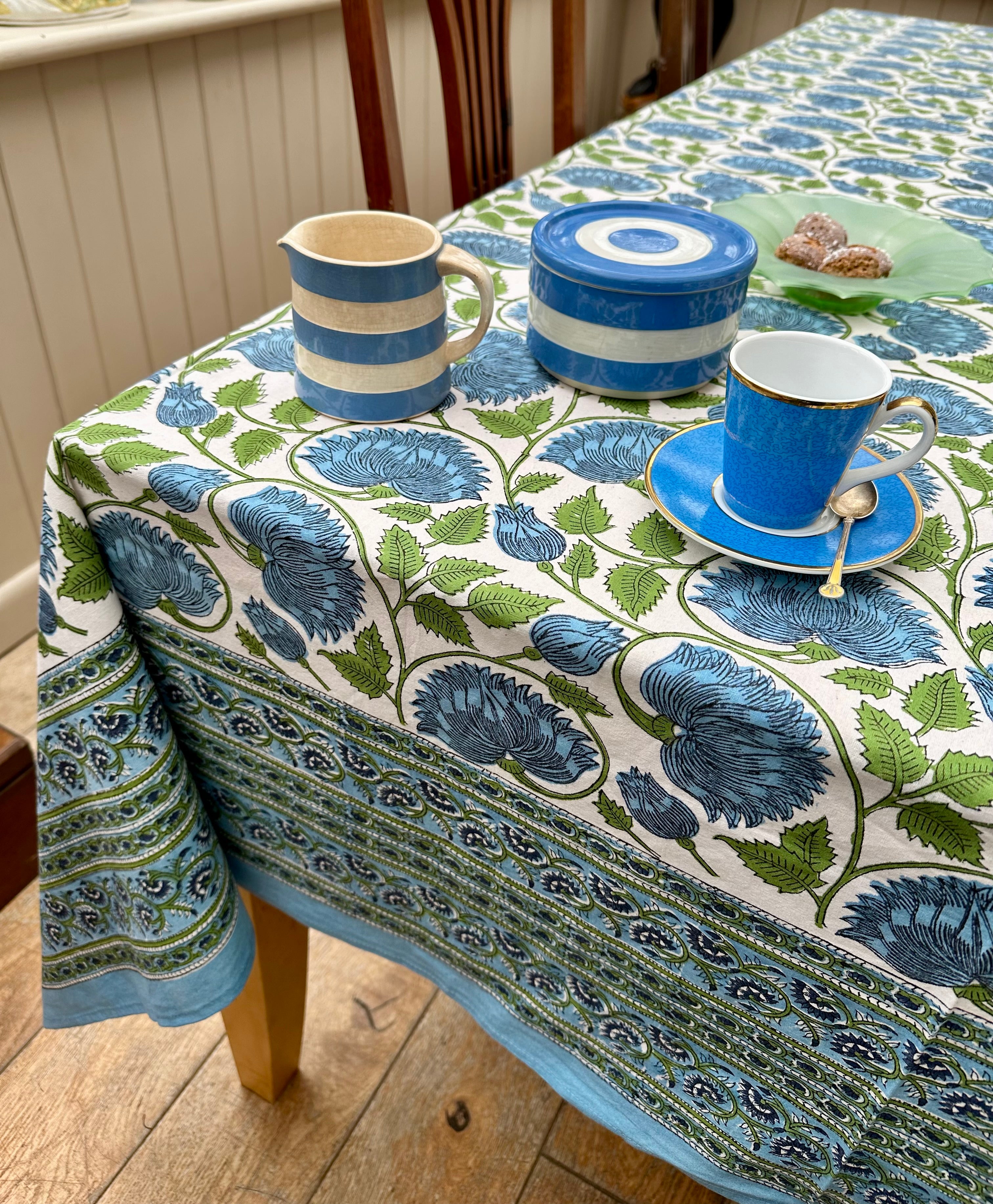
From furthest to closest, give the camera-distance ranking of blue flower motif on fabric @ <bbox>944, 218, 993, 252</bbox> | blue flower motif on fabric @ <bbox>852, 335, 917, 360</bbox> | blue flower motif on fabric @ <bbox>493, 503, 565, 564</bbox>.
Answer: blue flower motif on fabric @ <bbox>944, 218, 993, 252</bbox> → blue flower motif on fabric @ <bbox>852, 335, 917, 360</bbox> → blue flower motif on fabric @ <bbox>493, 503, 565, 564</bbox>

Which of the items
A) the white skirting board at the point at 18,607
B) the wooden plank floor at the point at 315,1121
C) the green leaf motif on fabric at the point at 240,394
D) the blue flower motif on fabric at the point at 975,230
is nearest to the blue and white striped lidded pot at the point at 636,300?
the green leaf motif on fabric at the point at 240,394

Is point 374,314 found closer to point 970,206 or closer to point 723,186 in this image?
point 723,186

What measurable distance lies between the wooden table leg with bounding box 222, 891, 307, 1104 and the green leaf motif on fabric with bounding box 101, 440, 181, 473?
0.41m

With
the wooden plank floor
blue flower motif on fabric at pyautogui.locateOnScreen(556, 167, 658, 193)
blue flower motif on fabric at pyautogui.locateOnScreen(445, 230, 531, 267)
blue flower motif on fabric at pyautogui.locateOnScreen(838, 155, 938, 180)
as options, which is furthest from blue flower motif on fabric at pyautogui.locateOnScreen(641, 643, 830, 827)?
blue flower motif on fabric at pyautogui.locateOnScreen(838, 155, 938, 180)

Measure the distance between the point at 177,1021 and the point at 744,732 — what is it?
526 mm

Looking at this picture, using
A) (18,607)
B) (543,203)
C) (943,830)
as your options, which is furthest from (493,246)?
(18,607)

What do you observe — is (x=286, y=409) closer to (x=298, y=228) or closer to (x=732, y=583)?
(x=298, y=228)

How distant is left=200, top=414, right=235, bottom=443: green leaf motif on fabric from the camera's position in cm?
57

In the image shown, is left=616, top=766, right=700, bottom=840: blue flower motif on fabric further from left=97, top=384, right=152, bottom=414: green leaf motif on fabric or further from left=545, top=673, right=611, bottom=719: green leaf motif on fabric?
left=97, top=384, right=152, bottom=414: green leaf motif on fabric

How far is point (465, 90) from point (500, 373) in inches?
28.3

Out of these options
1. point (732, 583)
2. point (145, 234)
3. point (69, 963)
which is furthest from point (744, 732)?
point (145, 234)

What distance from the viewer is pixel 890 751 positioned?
40cm

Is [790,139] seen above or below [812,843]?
above

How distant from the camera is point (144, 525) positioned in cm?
55
